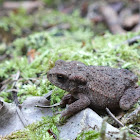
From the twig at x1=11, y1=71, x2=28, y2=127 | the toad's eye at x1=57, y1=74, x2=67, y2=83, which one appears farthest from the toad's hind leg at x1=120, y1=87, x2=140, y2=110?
the twig at x1=11, y1=71, x2=28, y2=127

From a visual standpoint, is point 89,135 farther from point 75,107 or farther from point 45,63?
point 45,63

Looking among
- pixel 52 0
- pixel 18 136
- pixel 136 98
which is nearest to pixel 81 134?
pixel 18 136

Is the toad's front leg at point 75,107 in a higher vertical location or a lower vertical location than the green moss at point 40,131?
higher

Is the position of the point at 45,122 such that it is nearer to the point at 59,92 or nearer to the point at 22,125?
the point at 22,125

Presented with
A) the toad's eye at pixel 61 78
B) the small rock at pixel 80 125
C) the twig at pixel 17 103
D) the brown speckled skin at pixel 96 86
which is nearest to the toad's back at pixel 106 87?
the brown speckled skin at pixel 96 86

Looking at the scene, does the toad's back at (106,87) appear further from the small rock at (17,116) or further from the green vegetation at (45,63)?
the small rock at (17,116)

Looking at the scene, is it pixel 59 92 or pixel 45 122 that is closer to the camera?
pixel 45 122

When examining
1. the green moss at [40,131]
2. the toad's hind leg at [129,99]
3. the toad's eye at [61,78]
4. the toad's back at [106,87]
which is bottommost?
the green moss at [40,131]

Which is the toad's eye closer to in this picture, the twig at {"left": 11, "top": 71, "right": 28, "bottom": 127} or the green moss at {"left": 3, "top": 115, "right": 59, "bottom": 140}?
the green moss at {"left": 3, "top": 115, "right": 59, "bottom": 140}
